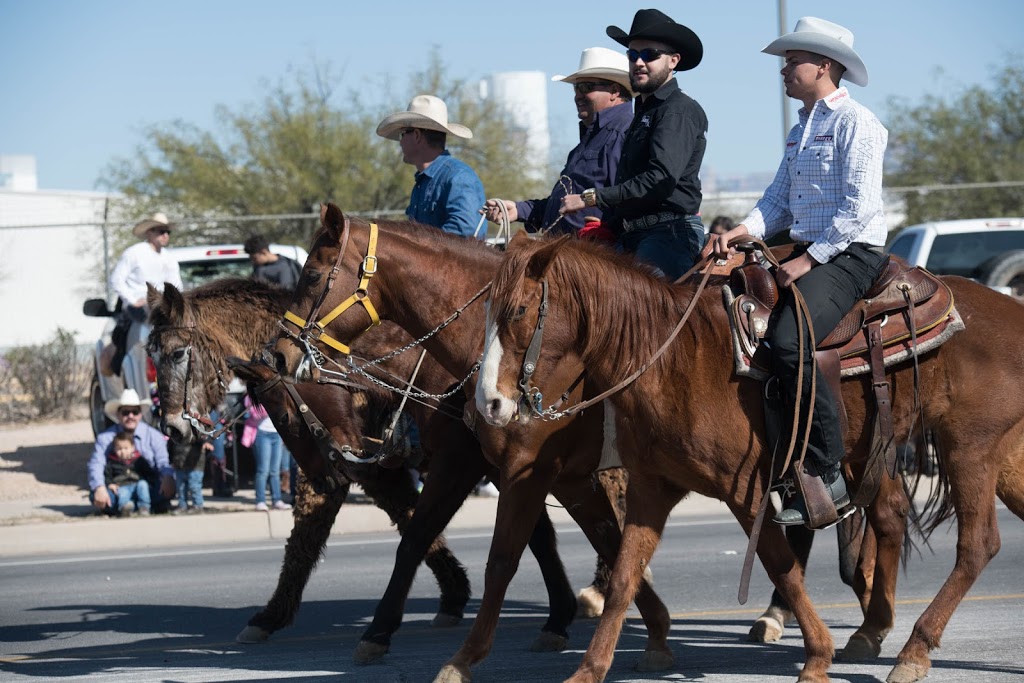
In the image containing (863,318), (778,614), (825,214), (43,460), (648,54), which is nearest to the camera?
(863,318)

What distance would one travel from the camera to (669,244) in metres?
6.77

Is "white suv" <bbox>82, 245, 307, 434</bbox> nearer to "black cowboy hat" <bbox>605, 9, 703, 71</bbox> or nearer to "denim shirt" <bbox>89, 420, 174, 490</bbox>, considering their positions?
"denim shirt" <bbox>89, 420, 174, 490</bbox>

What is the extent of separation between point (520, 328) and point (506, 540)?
1.16 metres

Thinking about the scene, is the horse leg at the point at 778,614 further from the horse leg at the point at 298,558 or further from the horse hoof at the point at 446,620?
the horse leg at the point at 298,558

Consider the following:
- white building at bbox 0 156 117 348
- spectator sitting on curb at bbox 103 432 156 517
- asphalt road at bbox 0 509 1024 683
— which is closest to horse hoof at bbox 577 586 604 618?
asphalt road at bbox 0 509 1024 683

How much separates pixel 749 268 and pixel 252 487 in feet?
32.2

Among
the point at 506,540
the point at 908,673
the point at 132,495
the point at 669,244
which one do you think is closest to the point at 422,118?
the point at 669,244

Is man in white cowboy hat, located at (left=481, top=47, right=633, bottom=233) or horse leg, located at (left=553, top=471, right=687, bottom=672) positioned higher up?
man in white cowboy hat, located at (left=481, top=47, right=633, bottom=233)

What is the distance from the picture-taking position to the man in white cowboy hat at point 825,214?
Answer: 17.8 ft

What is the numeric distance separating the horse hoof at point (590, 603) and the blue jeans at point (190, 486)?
5.84 m

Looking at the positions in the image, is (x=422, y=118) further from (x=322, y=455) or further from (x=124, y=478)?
(x=124, y=478)

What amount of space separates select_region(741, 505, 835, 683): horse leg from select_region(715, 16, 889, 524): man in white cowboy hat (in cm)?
Answer: 13

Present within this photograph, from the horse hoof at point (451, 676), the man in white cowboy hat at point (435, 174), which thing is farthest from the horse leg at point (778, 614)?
the man in white cowboy hat at point (435, 174)

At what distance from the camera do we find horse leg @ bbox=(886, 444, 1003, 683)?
558 cm
